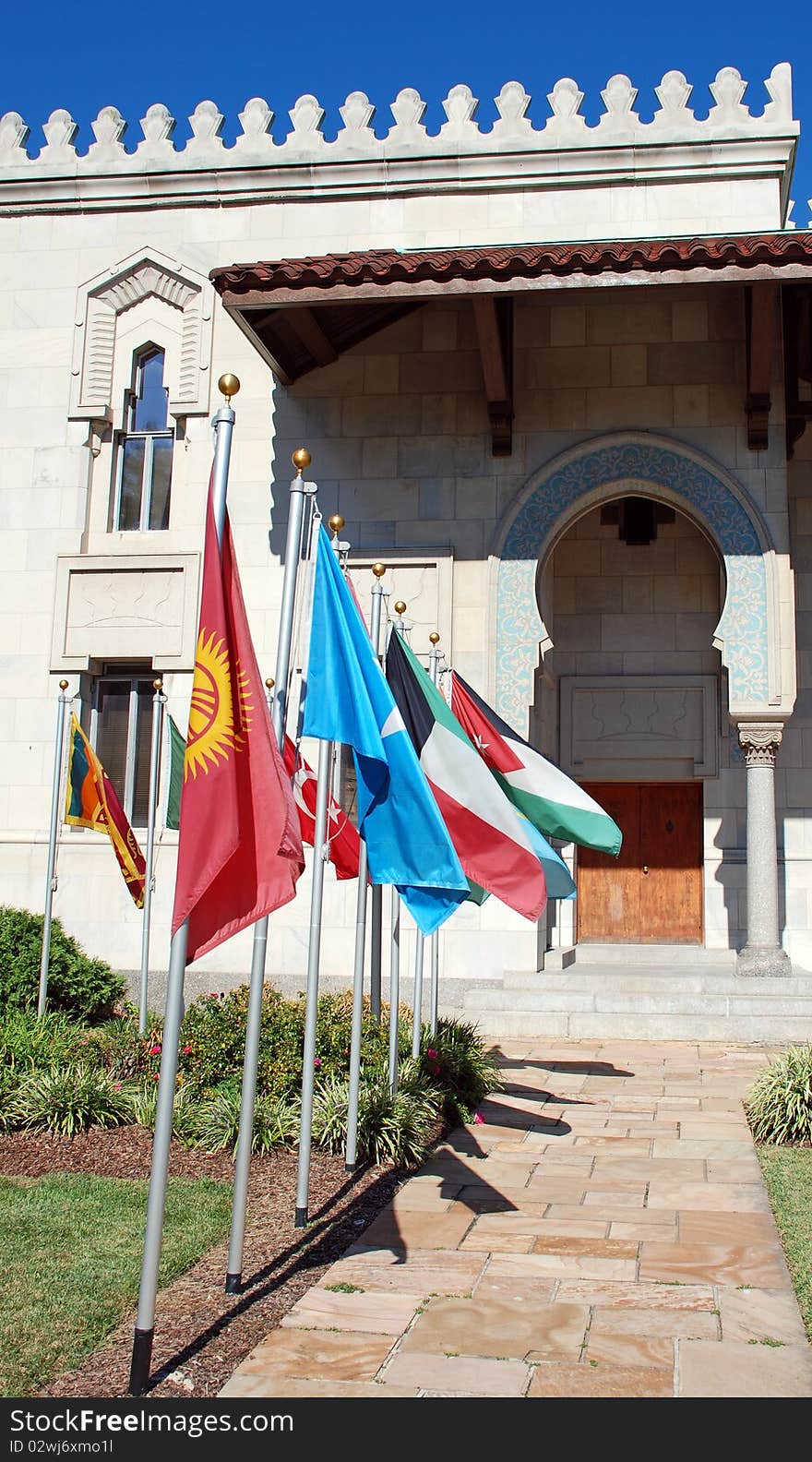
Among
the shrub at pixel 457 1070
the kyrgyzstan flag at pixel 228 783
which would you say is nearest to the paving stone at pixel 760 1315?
the kyrgyzstan flag at pixel 228 783

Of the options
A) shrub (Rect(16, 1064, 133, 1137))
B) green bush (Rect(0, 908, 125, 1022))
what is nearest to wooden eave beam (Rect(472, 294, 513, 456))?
green bush (Rect(0, 908, 125, 1022))

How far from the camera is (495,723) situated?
962 cm

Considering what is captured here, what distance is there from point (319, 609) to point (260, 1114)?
11.8 feet

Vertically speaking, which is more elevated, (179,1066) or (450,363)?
(450,363)

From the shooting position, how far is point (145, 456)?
1620 centimetres

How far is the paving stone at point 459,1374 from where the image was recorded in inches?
Answer: 175

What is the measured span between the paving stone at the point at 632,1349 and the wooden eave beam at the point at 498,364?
11.0m

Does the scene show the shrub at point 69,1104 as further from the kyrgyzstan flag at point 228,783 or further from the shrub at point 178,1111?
the kyrgyzstan flag at point 228,783

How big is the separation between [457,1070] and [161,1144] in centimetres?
546

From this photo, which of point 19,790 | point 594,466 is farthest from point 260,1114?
point 594,466

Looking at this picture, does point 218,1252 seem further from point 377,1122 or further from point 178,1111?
point 178,1111

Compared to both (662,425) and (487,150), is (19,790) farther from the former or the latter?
(487,150)

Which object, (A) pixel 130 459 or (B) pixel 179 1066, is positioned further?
(A) pixel 130 459

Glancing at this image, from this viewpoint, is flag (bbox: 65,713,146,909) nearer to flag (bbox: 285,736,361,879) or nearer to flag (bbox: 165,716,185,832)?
flag (bbox: 165,716,185,832)
